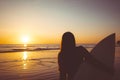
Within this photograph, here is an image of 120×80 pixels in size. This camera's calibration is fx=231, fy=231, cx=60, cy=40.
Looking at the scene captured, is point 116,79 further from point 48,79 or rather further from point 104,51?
point 104,51

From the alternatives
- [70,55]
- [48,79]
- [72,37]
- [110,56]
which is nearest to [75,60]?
[70,55]

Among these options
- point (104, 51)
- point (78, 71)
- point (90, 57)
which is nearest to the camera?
point (90, 57)

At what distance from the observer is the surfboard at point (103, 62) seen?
14.7 ft

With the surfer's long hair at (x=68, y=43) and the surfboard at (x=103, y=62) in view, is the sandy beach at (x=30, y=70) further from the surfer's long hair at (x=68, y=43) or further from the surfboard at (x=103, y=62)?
the surfer's long hair at (x=68, y=43)

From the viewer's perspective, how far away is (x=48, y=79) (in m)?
10.4

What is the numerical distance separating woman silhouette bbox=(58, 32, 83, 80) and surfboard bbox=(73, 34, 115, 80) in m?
0.25

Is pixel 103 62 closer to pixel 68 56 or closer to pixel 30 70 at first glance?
pixel 68 56

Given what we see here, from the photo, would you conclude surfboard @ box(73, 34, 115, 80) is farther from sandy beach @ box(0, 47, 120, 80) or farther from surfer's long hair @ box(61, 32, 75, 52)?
sandy beach @ box(0, 47, 120, 80)

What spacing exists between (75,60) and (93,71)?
2.13 feet

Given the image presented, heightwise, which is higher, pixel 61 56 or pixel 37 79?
pixel 61 56

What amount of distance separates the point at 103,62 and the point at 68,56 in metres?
0.88

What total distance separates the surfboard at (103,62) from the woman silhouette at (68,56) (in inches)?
10.0

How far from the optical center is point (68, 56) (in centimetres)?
416

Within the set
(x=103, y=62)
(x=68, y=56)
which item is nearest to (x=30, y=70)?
(x=103, y=62)
